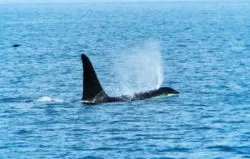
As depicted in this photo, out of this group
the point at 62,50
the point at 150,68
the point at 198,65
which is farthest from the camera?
the point at 62,50

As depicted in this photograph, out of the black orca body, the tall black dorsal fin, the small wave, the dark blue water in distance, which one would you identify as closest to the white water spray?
the dark blue water in distance

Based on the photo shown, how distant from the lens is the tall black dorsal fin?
38.7 m

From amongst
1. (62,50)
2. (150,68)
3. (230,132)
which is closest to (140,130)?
(230,132)

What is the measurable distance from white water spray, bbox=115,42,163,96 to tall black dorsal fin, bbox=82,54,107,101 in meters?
2.65

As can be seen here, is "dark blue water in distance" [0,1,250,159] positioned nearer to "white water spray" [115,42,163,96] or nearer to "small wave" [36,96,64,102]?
"small wave" [36,96,64,102]

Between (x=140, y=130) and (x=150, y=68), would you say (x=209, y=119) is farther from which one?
(x=150, y=68)

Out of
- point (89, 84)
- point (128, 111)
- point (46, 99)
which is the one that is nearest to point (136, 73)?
point (46, 99)

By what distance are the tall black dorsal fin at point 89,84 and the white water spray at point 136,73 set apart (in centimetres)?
265

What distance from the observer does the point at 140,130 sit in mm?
31875

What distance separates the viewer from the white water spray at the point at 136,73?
47428 millimetres

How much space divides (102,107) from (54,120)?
12.0 ft

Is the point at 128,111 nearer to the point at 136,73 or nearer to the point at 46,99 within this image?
the point at 46,99

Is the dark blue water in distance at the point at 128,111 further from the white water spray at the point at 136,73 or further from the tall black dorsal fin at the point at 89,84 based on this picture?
the tall black dorsal fin at the point at 89,84

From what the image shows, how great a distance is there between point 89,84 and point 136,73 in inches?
754
